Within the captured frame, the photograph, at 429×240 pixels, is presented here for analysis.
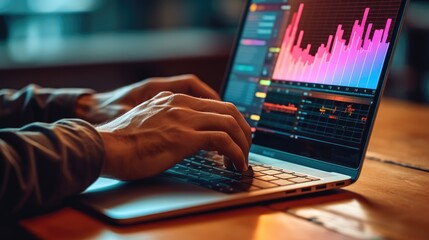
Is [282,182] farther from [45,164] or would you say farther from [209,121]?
[45,164]

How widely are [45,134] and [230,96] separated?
533mm

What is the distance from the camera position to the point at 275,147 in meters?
1.13

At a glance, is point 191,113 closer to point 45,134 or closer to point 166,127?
point 166,127

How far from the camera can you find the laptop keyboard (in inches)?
34.8

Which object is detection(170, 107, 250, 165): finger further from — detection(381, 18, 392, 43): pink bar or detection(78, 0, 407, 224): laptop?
detection(381, 18, 392, 43): pink bar

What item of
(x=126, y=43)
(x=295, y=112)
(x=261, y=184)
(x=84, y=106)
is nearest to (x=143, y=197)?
(x=261, y=184)

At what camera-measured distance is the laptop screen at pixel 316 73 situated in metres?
1.00

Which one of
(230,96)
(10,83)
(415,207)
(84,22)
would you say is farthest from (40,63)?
(415,207)

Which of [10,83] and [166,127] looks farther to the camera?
[10,83]

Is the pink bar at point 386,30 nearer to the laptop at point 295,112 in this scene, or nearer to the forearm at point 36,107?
the laptop at point 295,112

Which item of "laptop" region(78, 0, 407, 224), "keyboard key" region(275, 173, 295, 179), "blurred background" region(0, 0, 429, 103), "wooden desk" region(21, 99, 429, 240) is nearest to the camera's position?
"wooden desk" region(21, 99, 429, 240)

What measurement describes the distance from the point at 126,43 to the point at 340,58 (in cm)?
335

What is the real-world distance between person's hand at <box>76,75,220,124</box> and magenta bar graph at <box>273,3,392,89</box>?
0.56 feet

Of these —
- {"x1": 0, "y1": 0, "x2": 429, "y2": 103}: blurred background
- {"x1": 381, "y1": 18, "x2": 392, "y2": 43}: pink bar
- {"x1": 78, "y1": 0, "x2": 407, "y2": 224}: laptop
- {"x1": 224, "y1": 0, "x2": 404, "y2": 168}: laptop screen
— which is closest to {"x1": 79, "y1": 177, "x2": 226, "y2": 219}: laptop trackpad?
{"x1": 78, "y1": 0, "x2": 407, "y2": 224}: laptop
